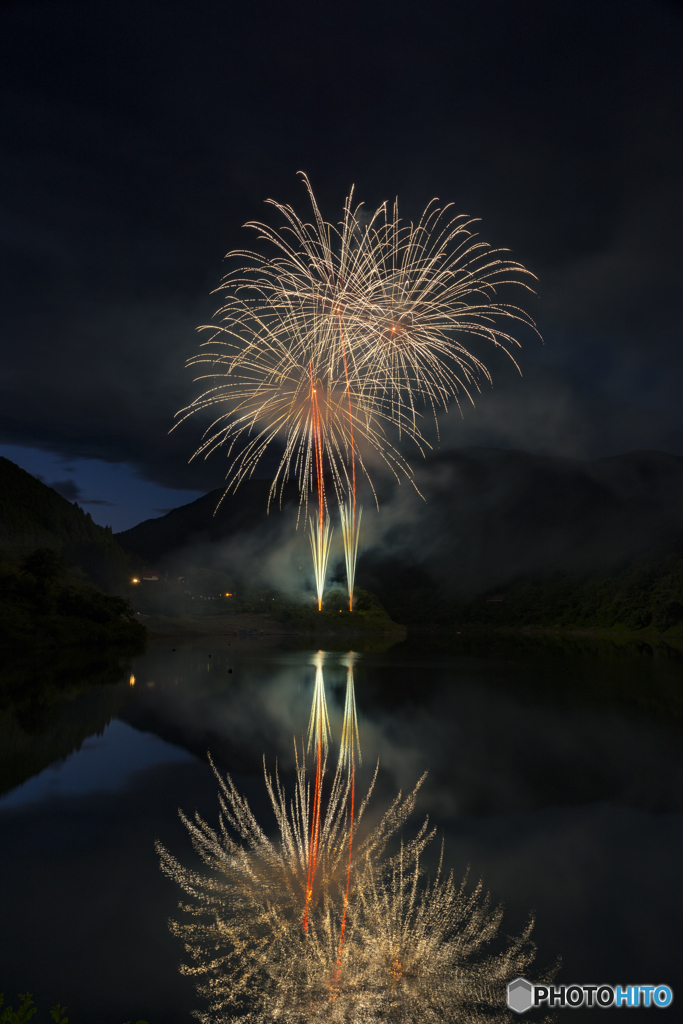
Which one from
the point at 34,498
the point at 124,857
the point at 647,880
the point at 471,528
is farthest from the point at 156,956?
the point at 471,528

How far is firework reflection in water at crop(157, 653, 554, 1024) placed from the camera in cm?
426

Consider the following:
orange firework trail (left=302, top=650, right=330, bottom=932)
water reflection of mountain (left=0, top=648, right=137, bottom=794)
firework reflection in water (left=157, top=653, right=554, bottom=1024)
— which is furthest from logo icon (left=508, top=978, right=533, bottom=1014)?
water reflection of mountain (left=0, top=648, right=137, bottom=794)

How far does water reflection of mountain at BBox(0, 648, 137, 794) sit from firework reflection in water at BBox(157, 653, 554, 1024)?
16.4 ft

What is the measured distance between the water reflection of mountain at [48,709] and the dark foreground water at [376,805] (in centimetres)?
9

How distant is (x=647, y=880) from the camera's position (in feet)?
21.4

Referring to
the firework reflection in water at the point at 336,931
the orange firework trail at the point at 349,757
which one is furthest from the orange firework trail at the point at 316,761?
the orange firework trail at the point at 349,757

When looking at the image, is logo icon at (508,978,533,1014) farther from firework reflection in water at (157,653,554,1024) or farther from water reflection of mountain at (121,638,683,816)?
water reflection of mountain at (121,638,683,816)

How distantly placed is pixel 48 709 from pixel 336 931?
45.9ft

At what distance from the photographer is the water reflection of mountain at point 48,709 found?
11250 millimetres

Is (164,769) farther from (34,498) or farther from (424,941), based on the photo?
(34,498)

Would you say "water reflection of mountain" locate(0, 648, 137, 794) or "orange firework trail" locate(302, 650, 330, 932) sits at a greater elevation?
"orange firework trail" locate(302, 650, 330, 932)

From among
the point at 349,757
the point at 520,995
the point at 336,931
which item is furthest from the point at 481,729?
the point at 520,995

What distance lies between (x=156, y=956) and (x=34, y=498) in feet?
344

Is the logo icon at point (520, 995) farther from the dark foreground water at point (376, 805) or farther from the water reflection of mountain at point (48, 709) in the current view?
the water reflection of mountain at point (48, 709)
